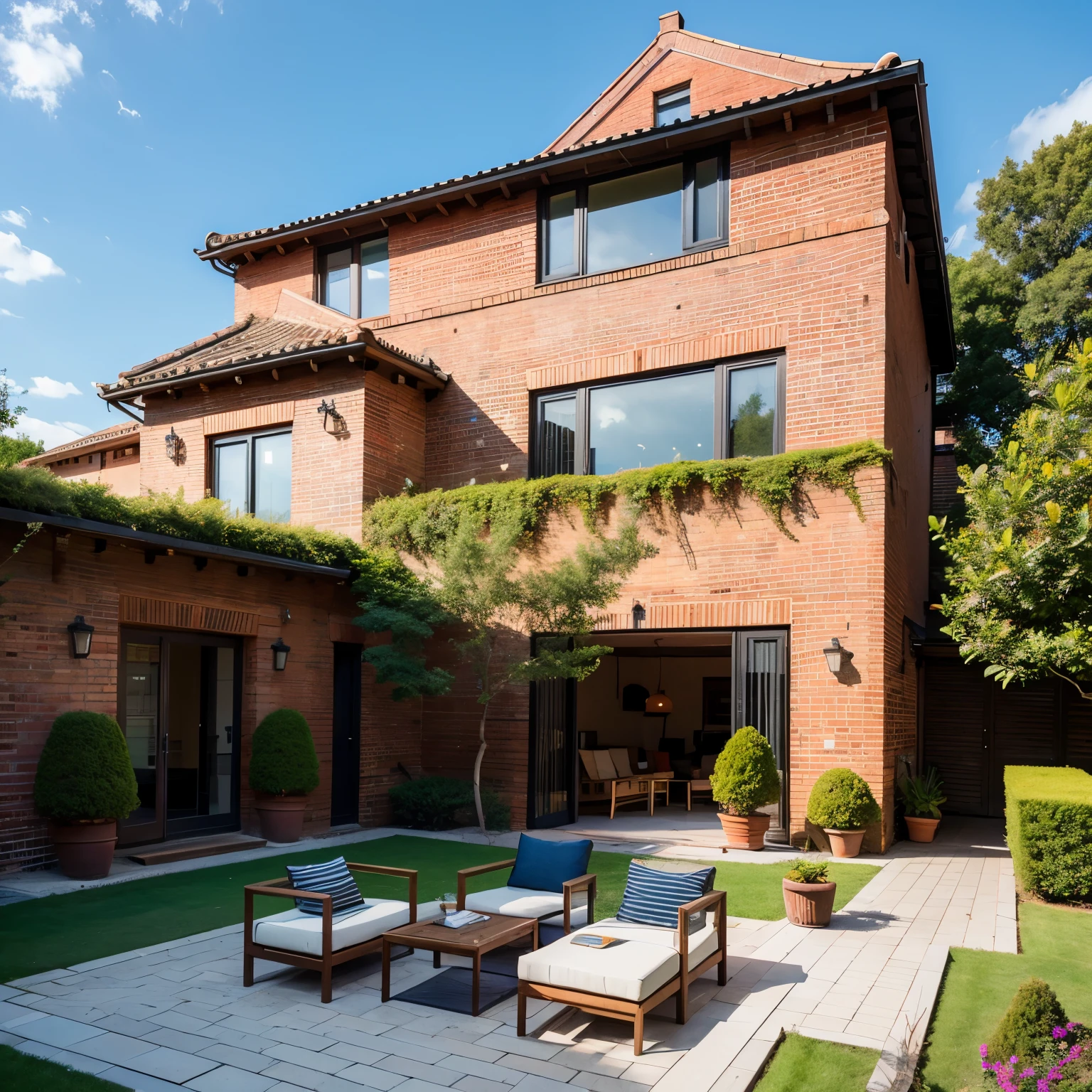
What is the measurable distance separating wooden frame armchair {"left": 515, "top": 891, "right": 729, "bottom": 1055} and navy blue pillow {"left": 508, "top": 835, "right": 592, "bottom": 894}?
90 cm

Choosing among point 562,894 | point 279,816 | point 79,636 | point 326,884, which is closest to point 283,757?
point 279,816

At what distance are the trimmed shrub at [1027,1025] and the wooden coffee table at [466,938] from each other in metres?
2.77

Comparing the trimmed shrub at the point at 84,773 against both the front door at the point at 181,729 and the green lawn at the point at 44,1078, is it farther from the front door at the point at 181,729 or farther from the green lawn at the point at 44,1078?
the green lawn at the point at 44,1078

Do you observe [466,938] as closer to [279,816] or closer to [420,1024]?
[420,1024]

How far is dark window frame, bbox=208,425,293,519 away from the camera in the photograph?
14070 mm

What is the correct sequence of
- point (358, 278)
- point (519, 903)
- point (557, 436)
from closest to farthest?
point (519, 903) < point (557, 436) < point (358, 278)

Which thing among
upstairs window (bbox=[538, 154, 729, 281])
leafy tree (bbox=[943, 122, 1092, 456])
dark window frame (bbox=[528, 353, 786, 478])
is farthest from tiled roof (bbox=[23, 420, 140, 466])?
leafy tree (bbox=[943, 122, 1092, 456])

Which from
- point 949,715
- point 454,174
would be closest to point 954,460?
point 949,715

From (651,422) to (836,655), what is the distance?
4.09 meters

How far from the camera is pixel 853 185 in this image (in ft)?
37.3

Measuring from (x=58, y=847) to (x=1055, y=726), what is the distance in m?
14.1

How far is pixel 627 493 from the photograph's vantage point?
12.0m

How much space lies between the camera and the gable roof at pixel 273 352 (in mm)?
12898

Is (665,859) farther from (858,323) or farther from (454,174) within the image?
(454,174)
